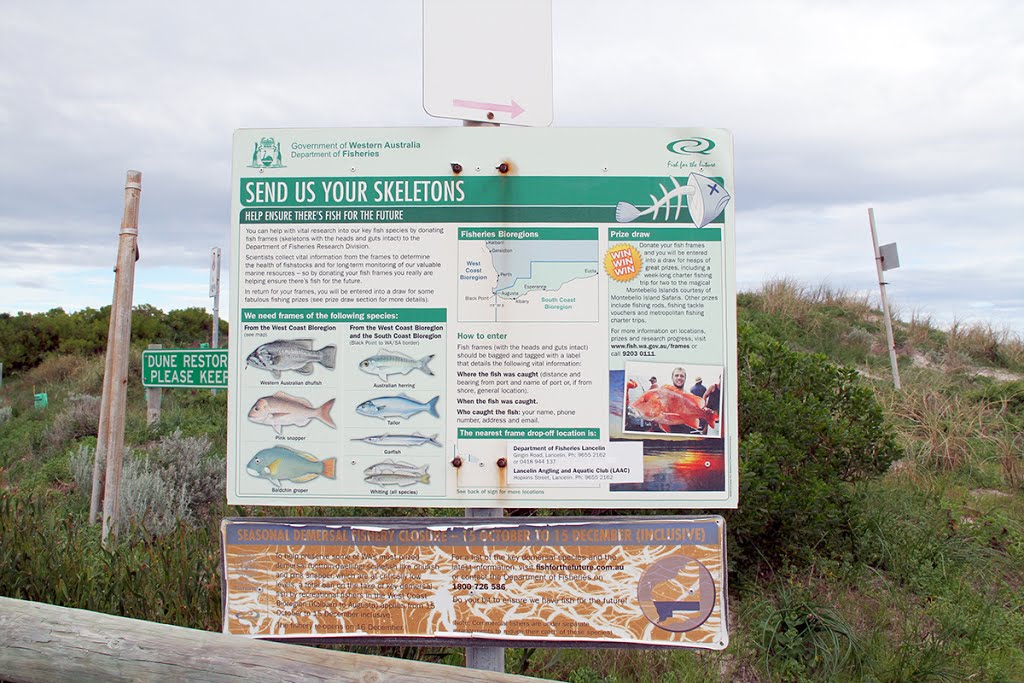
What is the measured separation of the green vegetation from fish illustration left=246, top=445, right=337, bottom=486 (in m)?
1.16

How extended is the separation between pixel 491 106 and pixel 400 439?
1.27 m

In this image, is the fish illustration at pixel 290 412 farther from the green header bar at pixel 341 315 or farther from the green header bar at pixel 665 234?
the green header bar at pixel 665 234

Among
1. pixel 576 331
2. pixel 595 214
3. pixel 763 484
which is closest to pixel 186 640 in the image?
pixel 576 331

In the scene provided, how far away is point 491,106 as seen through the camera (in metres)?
2.94

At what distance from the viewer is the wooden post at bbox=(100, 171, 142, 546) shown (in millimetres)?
5078

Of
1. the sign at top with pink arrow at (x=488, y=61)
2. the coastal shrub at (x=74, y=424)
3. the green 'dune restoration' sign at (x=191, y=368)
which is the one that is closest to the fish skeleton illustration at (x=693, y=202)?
the sign at top with pink arrow at (x=488, y=61)

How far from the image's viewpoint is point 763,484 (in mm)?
4594

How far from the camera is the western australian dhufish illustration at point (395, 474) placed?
2.83m

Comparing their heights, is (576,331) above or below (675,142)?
below

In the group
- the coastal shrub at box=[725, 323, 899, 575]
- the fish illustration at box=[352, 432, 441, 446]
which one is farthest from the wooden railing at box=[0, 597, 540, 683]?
the coastal shrub at box=[725, 323, 899, 575]

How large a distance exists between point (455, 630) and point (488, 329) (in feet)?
3.62

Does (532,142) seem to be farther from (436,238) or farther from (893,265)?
(893,265)

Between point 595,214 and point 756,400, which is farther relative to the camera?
point 756,400

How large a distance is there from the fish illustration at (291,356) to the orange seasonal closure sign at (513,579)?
1.85 feet
